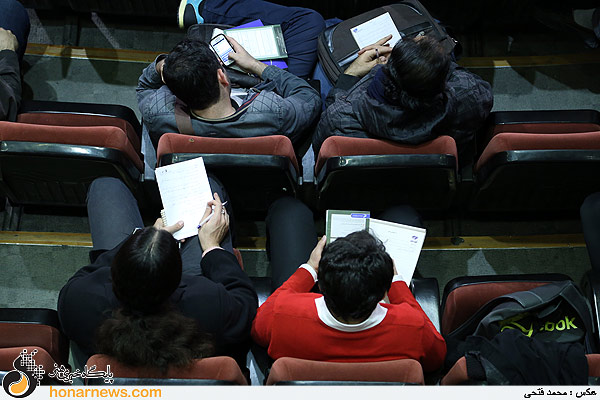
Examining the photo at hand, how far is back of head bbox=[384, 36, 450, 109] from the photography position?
1.40 metres

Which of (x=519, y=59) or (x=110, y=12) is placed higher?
(x=110, y=12)

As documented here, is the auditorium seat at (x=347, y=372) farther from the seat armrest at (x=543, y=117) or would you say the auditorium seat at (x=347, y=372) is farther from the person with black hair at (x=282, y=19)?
the person with black hair at (x=282, y=19)

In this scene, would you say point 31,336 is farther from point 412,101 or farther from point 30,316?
point 412,101

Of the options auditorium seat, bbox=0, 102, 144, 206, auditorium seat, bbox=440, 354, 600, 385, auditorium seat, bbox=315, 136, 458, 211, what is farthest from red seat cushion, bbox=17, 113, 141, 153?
auditorium seat, bbox=440, 354, 600, 385

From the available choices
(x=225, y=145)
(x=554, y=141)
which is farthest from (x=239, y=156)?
(x=554, y=141)

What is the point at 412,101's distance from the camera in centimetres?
144

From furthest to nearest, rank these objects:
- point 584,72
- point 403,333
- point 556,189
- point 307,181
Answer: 1. point 584,72
2. point 307,181
3. point 556,189
4. point 403,333

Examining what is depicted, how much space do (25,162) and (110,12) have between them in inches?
37.6

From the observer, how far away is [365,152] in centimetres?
143

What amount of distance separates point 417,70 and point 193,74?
55 cm

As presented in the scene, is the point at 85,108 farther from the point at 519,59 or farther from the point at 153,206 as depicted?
the point at 519,59

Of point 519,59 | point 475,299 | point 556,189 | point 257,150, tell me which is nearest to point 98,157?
point 257,150

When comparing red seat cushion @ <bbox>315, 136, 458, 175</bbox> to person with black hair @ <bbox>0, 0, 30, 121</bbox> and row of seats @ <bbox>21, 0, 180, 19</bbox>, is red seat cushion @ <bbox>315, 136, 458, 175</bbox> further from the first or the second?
row of seats @ <bbox>21, 0, 180, 19</bbox>

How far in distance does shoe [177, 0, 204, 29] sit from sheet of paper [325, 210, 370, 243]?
0.92 meters
